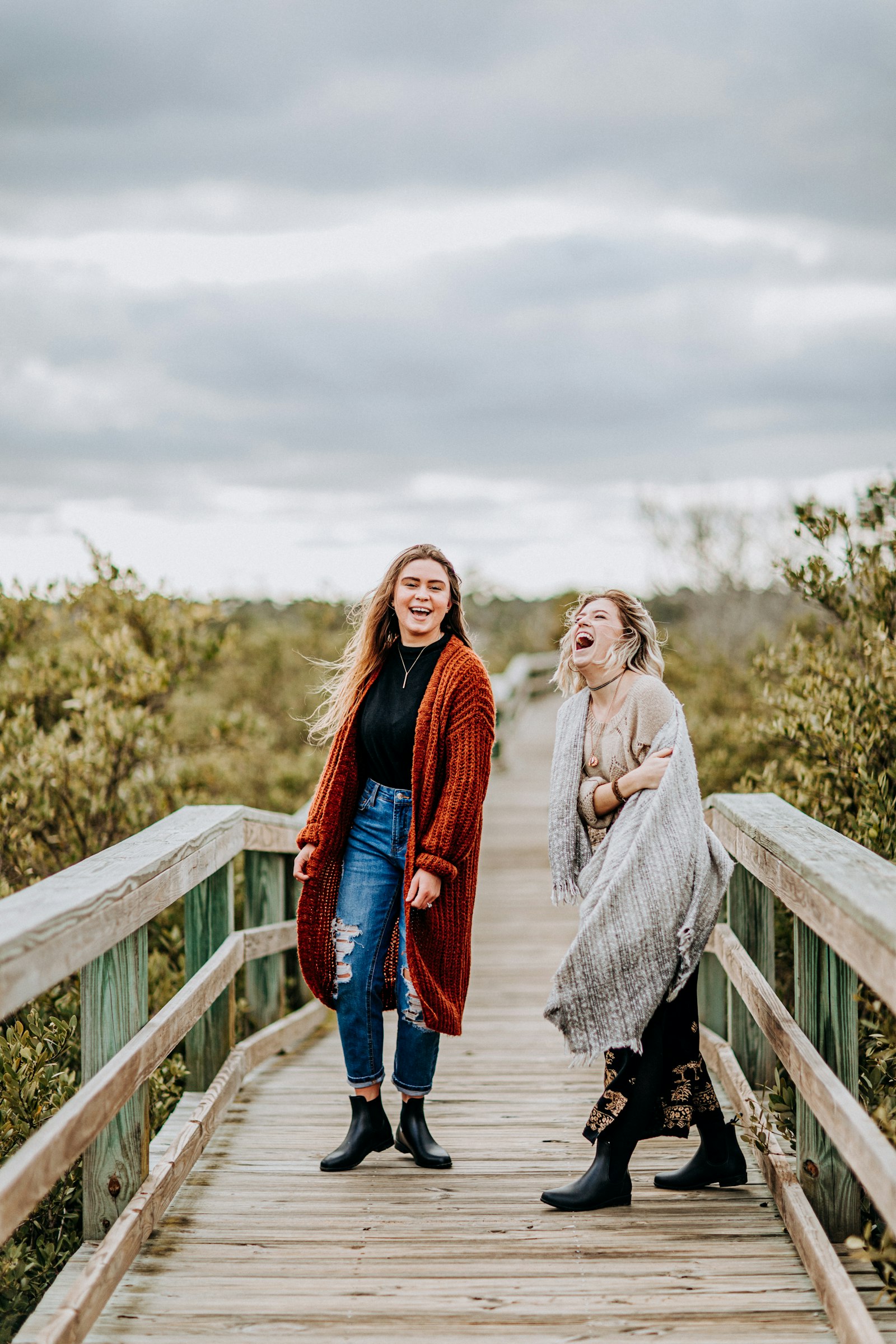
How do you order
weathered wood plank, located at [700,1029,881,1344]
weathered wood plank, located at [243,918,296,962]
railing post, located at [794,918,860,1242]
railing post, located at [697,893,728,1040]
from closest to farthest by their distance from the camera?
weathered wood plank, located at [700,1029,881,1344], railing post, located at [794,918,860,1242], weathered wood plank, located at [243,918,296,962], railing post, located at [697,893,728,1040]

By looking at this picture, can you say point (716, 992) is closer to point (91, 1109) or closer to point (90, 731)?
point (91, 1109)

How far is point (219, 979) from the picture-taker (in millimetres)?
3527

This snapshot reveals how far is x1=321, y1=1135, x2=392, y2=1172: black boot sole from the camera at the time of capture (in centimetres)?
328

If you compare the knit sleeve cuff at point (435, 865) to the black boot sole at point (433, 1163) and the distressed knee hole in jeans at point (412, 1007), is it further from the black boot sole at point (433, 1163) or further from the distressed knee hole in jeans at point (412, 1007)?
the black boot sole at point (433, 1163)

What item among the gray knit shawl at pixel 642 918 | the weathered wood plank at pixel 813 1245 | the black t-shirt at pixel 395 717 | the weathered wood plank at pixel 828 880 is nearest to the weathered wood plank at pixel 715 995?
the weathered wood plank at pixel 813 1245

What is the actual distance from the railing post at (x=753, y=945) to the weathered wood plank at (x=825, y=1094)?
0.09 metres

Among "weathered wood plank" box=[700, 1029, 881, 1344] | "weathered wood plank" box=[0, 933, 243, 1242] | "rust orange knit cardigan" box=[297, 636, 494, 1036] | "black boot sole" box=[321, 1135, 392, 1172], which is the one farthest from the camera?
"black boot sole" box=[321, 1135, 392, 1172]

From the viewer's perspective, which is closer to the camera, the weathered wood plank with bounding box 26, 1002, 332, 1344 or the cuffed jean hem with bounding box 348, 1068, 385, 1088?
the weathered wood plank with bounding box 26, 1002, 332, 1344

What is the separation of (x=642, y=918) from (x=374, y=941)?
84cm

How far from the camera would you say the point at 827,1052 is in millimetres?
2547

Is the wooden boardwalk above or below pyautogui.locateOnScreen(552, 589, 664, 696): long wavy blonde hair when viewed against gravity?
below

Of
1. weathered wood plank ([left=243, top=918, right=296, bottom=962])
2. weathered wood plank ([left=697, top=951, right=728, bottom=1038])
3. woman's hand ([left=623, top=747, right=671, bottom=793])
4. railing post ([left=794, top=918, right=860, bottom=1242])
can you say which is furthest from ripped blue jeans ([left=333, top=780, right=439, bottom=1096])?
weathered wood plank ([left=697, top=951, right=728, bottom=1038])

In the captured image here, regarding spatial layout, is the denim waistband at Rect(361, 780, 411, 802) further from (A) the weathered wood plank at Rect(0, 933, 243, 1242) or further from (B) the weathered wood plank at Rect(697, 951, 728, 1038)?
(B) the weathered wood plank at Rect(697, 951, 728, 1038)

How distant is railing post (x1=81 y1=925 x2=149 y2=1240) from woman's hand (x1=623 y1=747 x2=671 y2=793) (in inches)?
49.6
